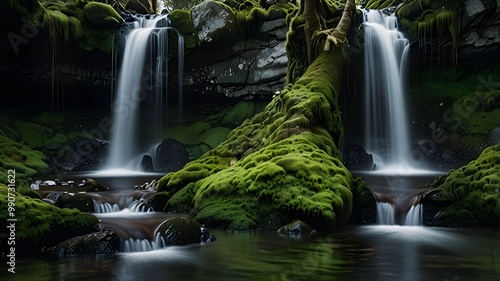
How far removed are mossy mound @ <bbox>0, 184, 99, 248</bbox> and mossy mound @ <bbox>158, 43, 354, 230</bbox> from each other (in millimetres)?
2487

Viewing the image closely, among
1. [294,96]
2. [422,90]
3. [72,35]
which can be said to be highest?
[72,35]

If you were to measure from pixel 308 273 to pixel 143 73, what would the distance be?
688 inches

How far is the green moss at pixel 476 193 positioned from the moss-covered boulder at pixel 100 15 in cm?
1583

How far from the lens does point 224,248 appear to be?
21.9 ft

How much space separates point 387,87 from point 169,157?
943 centimetres

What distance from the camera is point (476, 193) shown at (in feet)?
28.4

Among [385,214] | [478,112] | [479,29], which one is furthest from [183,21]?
[385,214]

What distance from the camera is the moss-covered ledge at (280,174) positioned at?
798cm

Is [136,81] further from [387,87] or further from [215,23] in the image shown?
[387,87]

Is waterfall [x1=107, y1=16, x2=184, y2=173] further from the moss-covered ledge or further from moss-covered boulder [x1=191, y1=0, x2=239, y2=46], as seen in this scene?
the moss-covered ledge

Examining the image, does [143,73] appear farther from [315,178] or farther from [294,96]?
[315,178]

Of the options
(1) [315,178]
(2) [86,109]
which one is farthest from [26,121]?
(1) [315,178]

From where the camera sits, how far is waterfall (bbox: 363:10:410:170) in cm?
1806

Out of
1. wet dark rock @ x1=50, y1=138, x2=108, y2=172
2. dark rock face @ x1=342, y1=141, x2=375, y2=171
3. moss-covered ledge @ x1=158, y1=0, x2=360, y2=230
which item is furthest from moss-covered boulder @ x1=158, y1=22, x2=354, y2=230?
wet dark rock @ x1=50, y1=138, x2=108, y2=172
